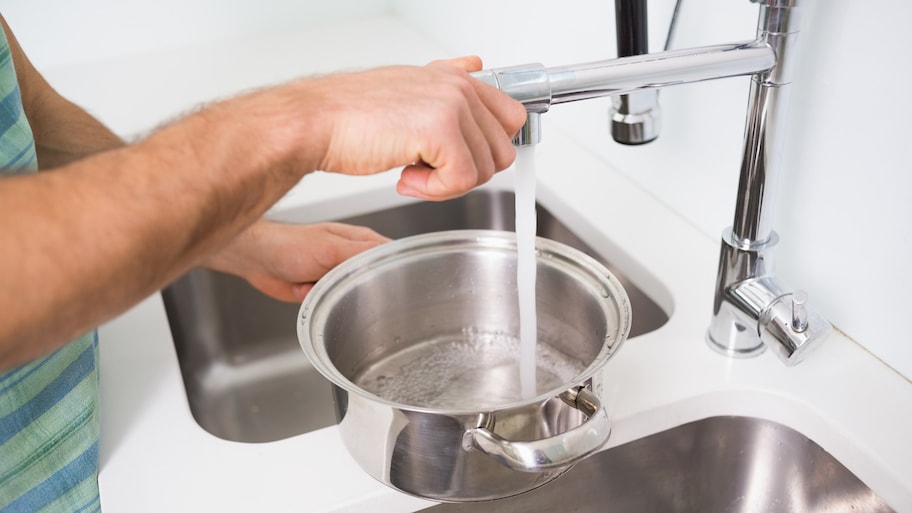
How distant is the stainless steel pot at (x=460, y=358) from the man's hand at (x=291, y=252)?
77 millimetres

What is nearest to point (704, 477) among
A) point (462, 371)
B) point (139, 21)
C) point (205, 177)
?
point (462, 371)

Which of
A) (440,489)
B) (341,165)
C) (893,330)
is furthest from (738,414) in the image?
(341,165)

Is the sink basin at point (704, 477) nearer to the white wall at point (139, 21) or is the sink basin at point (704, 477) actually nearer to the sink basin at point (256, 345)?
the sink basin at point (256, 345)

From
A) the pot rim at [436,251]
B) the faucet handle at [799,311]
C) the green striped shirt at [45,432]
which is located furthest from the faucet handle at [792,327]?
the green striped shirt at [45,432]

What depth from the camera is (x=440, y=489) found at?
613mm

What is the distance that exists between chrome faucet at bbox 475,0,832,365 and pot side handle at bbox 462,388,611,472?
19 centimetres

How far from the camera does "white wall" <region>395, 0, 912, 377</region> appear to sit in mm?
662

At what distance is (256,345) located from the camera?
120 cm

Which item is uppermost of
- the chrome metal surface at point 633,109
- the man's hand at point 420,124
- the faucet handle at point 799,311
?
the man's hand at point 420,124

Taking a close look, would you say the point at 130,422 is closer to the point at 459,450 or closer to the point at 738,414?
the point at 459,450

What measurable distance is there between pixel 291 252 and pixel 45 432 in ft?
0.88

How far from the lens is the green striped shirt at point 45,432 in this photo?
0.67m

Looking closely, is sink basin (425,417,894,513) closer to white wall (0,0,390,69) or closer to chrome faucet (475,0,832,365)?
chrome faucet (475,0,832,365)

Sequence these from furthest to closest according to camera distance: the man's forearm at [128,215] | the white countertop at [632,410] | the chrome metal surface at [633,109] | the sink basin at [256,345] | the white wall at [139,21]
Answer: the white wall at [139,21]
the sink basin at [256,345]
the chrome metal surface at [633,109]
the white countertop at [632,410]
the man's forearm at [128,215]
